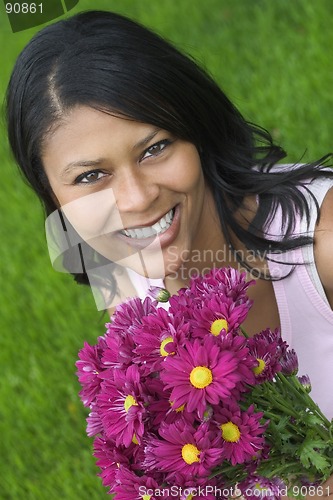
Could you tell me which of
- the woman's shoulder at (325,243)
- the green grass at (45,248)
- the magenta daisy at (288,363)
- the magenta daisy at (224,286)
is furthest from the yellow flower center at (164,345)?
the green grass at (45,248)

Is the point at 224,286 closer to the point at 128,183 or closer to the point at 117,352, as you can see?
the point at 117,352

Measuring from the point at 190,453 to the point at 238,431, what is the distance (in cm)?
7

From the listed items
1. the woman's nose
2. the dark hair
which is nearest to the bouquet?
the woman's nose

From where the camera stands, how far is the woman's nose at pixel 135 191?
1.67 metres

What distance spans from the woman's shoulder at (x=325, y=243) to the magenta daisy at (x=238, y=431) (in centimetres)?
84

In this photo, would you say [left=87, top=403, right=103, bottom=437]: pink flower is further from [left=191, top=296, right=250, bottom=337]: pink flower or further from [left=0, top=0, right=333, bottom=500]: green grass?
[left=0, top=0, right=333, bottom=500]: green grass

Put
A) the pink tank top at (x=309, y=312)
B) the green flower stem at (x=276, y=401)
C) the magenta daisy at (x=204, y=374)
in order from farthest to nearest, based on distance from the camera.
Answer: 1. the pink tank top at (x=309, y=312)
2. the green flower stem at (x=276, y=401)
3. the magenta daisy at (x=204, y=374)

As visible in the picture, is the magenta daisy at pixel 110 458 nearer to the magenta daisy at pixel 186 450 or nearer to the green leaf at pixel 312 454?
the magenta daisy at pixel 186 450

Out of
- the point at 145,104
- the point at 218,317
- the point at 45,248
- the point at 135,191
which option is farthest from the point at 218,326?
the point at 45,248

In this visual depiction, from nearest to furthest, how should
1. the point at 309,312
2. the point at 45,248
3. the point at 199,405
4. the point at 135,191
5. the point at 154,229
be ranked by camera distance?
the point at 199,405 < the point at 135,191 < the point at 154,229 < the point at 309,312 < the point at 45,248

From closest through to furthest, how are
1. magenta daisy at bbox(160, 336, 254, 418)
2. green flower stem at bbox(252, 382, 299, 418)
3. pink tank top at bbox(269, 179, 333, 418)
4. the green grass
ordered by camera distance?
magenta daisy at bbox(160, 336, 254, 418) < green flower stem at bbox(252, 382, 299, 418) < pink tank top at bbox(269, 179, 333, 418) < the green grass

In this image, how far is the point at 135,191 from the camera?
167cm

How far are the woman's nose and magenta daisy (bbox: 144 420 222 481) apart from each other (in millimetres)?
665

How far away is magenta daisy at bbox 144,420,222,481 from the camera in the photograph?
108 cm
